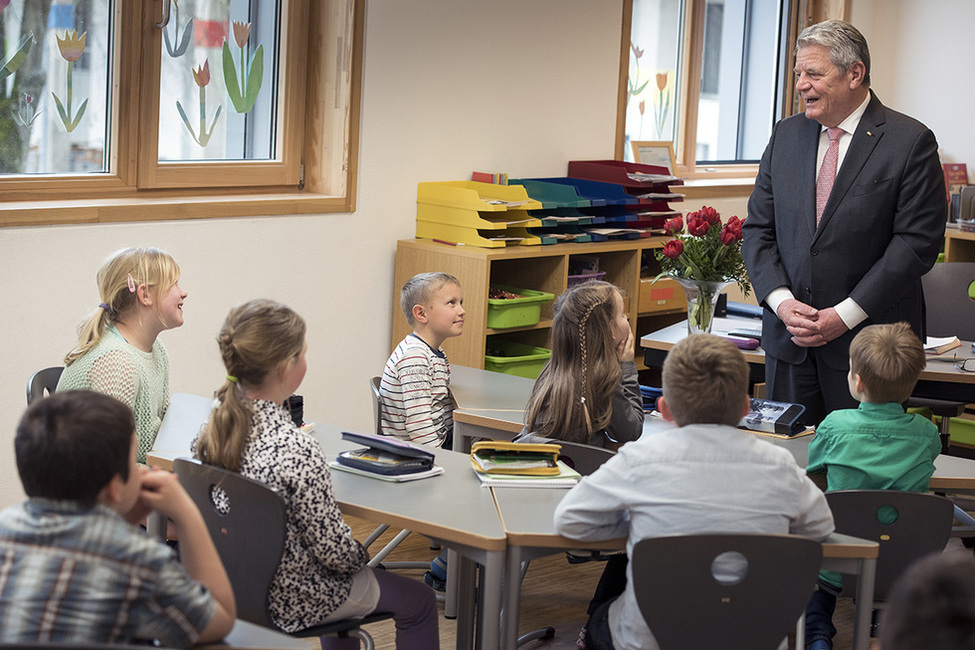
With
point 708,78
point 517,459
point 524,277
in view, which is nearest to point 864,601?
point 517,459

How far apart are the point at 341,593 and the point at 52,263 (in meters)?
1.93

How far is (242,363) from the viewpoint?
2229 millimetres

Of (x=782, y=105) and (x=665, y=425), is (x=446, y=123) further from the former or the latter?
(x=782, y=105)

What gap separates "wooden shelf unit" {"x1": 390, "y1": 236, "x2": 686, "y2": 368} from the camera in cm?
443

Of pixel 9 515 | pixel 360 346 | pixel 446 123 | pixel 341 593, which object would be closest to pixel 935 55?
pixel 446 123

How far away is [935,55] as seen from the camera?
22.5 ft

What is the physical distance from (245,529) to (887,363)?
1.58 m

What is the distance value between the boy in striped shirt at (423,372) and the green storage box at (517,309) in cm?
89

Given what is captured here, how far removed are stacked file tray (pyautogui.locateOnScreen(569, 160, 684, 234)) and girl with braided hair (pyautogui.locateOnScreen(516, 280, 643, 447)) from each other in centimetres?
230

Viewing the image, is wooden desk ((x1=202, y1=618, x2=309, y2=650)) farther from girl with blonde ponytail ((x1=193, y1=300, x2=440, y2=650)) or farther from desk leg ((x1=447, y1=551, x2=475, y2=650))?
desk leg ((x1=447, y1=551, x2=475, y2=650))

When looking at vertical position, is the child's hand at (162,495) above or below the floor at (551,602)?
above

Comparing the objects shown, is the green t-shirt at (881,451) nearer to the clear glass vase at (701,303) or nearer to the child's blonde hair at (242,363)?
the clear glass vase at (701,303)

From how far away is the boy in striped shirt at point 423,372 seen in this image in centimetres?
337

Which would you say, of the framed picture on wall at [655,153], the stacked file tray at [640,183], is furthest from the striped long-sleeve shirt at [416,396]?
the framed picture on wall at [655,153]
